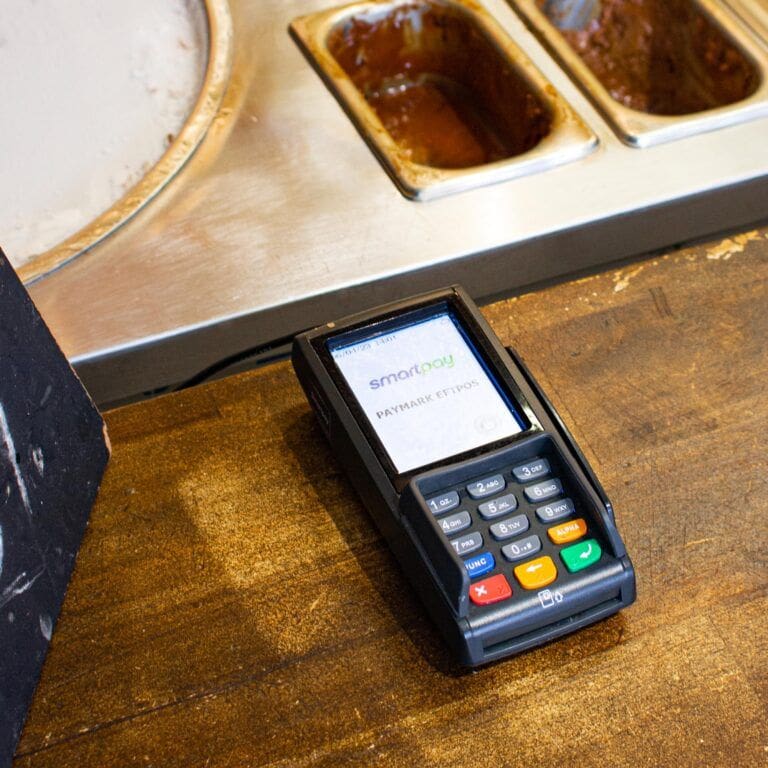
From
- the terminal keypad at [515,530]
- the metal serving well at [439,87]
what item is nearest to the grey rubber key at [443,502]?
the terminal keypad at [515,530]

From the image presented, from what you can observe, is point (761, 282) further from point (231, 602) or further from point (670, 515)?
point (231, 602)

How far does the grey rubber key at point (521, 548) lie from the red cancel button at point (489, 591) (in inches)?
0.9

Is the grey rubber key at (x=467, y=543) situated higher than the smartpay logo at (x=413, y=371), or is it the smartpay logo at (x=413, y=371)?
the smartpay logo at (x=413, y=371)

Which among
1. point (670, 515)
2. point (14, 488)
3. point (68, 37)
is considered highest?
point (68, 37)

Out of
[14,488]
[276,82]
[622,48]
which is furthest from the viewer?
[622,48]

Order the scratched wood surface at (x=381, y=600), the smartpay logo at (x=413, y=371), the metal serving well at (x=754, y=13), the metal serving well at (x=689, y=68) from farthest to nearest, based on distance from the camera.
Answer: the metal serving well at (x=754, y=13), the metal serving well at (x=689, y=68), the smartpay logo at (x=413, y=371), the scratched wood surface at (x=381, y=600)

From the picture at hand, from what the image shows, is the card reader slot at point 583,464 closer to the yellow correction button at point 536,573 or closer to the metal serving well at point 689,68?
the yellow correction button at point 536,573

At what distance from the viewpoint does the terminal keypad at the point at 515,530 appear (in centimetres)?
67

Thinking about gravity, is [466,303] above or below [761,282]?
above

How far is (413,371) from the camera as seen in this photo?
0.77 meters

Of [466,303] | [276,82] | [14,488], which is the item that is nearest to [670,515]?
[466,303]

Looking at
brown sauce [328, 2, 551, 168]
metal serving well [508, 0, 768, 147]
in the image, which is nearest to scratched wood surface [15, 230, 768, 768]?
metal serving well [508, 0, 768, 147]

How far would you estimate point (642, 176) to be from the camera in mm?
1008

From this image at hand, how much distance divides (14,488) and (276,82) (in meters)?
0.68
